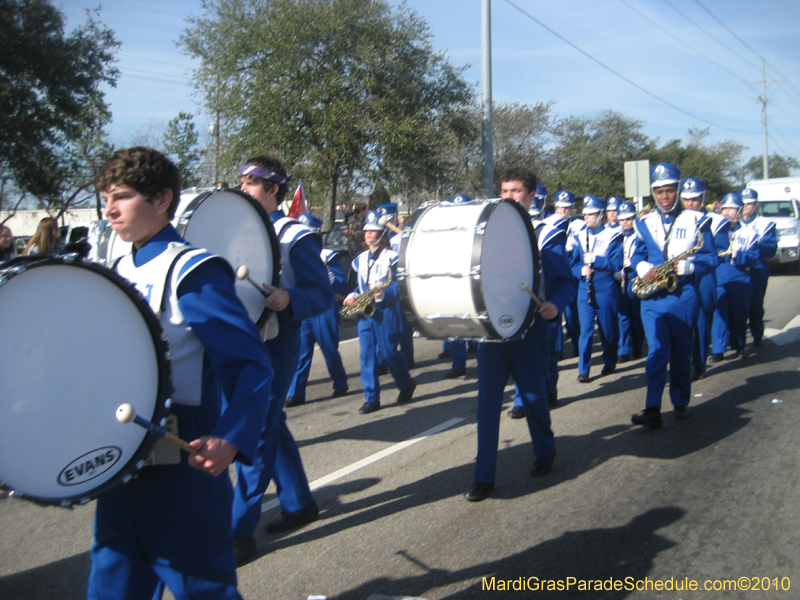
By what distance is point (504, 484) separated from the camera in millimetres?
4875

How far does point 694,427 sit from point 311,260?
12.4 feet

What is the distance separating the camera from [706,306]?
24.0ft

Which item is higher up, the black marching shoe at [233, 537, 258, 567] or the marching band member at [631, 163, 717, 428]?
the marching band member at [631, 163, 717, 428]

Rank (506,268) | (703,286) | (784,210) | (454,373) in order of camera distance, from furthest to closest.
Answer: (784,210)
(454,373)
(703,286)
(506,268)

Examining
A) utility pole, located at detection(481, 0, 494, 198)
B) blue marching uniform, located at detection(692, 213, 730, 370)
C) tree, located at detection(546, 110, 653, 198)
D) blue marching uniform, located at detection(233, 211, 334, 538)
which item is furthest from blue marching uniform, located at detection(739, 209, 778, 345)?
tree, located at detection(546, 110, 653, 198)

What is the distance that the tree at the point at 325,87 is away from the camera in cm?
1831

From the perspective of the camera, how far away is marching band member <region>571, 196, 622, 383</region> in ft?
28.0

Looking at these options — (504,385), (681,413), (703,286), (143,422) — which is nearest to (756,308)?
(703,286)

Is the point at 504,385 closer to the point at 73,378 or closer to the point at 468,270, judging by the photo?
the point at 468,270

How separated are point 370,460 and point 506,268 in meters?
2.05

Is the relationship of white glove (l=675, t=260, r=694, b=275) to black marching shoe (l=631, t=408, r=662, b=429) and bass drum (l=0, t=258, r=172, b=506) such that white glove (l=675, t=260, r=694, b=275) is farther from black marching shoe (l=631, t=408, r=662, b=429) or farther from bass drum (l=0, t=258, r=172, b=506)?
bass drum (l=0, t=258, r=172, b=506)

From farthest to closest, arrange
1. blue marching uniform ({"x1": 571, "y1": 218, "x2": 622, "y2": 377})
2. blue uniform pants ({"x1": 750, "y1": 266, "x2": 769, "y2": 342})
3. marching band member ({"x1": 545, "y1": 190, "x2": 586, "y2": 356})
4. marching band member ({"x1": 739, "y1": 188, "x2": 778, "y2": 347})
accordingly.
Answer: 1. blue uniform pants ({"x1": 750, "y1": 266, "x2": 769, "y2": 342})
2. marching band member ({"x1": 545, "y1": 190, "x2": 586, "y2": 356})
3. marching band member ({"x1": 739, "y1": 188, "x2": 778, "y2": 347})
4. blue marching uniform ({"x1": 571, "y1": 218, "x2": 622, "y2": 377})

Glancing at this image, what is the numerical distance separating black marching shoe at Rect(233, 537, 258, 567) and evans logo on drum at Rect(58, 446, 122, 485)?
2104 mm

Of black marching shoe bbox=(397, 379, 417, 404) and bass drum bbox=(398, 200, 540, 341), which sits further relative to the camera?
black marching shoe bbox=(397, 379, 417, 404)
